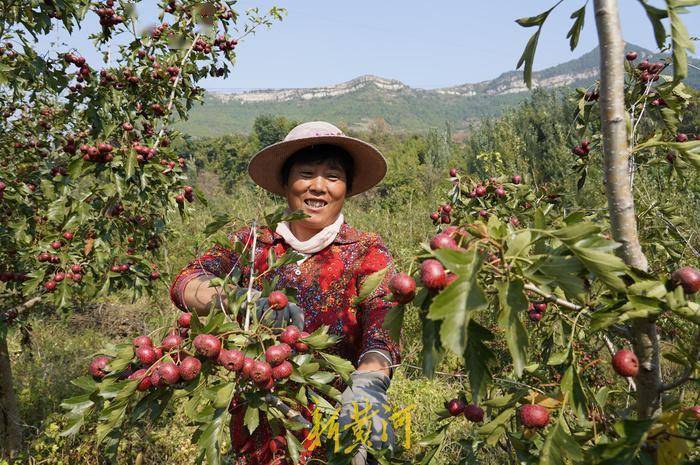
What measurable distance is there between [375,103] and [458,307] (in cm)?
12213

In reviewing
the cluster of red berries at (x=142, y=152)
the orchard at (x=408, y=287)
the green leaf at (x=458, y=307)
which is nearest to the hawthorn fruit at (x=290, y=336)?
the orchard at (x=408, y=287)

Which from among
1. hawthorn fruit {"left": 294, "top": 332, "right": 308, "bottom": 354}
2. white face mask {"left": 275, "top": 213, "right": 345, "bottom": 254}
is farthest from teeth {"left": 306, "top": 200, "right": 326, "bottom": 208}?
hawthorn fruit {"left": 294, "top": 332, "right": 308, "bottom": 354}

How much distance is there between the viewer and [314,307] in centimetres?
199

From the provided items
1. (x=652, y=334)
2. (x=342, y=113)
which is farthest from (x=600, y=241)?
(x=342, y=113)

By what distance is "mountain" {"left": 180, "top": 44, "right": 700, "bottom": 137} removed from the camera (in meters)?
96.1

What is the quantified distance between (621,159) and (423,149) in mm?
29027

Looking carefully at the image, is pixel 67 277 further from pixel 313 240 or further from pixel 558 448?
pixel 558 448

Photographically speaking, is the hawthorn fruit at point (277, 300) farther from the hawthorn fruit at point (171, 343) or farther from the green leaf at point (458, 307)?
the green leaf at point (458, 307)

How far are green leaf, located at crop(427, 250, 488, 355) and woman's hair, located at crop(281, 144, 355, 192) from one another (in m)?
1.38

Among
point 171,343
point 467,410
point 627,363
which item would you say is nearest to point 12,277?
point 171,343

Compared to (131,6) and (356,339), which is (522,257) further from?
(131,6)

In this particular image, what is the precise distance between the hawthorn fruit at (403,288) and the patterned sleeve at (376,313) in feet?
1.99

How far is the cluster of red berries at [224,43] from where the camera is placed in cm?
341

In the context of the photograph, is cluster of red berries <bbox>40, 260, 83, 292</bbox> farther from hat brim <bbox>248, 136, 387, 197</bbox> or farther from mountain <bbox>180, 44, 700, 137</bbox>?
mountain <bbox>180, 44, 700, 137</bbox>
